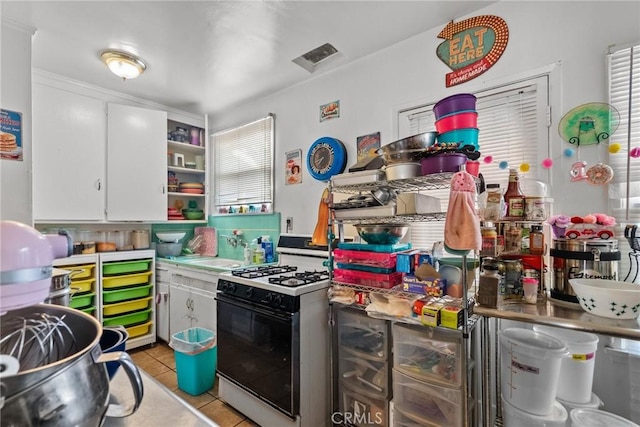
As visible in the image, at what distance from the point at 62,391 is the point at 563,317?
1.51 m

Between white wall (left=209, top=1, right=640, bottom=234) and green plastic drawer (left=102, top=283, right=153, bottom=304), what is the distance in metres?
1.74

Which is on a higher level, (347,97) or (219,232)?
(347,97)

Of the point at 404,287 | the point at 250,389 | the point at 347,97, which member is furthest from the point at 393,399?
the point at 347,97

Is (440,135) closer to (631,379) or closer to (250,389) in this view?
(631,379)

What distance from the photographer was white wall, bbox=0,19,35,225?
1.96 meters

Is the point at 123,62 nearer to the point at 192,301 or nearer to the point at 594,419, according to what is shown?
the point at 192,301

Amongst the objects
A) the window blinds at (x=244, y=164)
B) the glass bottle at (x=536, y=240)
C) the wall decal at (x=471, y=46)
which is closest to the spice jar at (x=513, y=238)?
the glass bottle at (x=536, y=240)

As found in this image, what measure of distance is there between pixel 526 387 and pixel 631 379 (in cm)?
57

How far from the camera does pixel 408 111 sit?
2.21 meters

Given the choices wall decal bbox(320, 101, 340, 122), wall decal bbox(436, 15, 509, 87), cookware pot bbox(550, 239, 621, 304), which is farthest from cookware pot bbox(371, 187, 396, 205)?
wall decal bbox(320, 101, 340, 122)

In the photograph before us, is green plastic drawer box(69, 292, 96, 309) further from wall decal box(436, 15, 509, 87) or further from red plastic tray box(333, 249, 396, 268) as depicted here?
wall decal box(436, 15, 509, 87)

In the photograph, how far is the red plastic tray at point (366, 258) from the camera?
167 cm

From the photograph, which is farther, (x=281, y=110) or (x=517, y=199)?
(x=281, y=110)

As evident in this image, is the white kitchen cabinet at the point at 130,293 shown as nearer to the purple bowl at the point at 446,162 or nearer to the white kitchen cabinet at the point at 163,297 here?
the white kitchen cabinet at the point at 163,297
